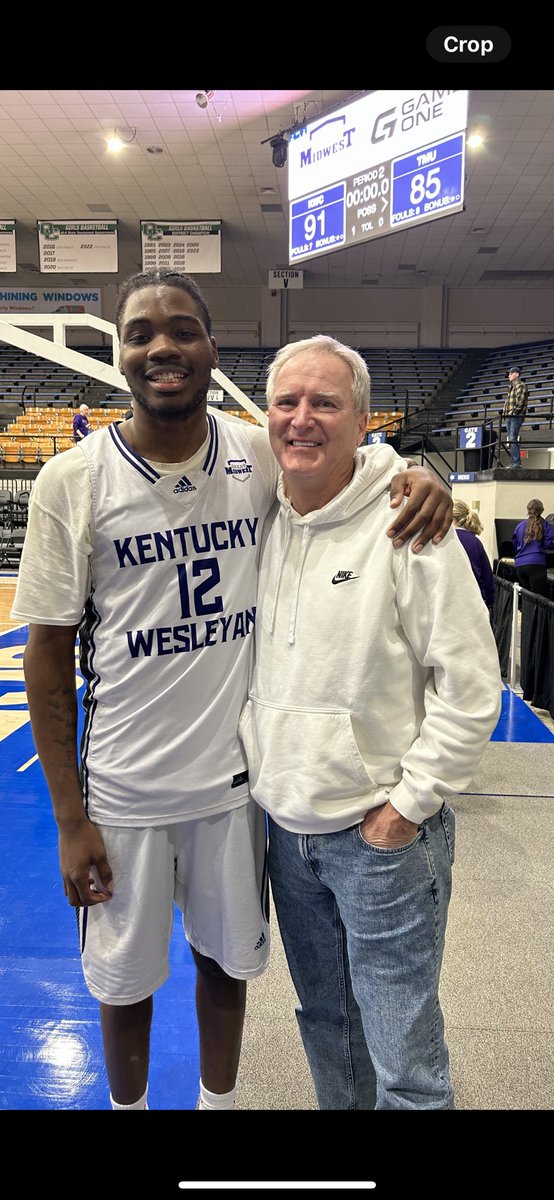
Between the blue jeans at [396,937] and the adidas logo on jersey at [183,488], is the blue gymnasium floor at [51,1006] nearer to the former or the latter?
the blue jeans at [396,937]

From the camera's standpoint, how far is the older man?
107cm

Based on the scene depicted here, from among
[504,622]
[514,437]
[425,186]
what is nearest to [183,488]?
[504,622]

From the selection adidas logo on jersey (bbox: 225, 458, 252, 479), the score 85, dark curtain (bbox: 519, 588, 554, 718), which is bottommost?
dark curtain (bbox: 519, 588, 554, 718)

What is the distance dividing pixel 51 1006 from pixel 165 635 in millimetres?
1417

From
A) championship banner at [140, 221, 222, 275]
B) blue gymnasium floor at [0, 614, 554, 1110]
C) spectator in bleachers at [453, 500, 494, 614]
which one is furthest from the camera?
championship banner at [140, 221, 222, 275]

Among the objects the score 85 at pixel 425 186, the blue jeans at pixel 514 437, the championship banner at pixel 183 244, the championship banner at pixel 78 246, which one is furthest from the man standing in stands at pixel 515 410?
the championship banner at pixel 78 246

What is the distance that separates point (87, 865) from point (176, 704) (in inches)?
13.2

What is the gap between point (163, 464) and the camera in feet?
4.17

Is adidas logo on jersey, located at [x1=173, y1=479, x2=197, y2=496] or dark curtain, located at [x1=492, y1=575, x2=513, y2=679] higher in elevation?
adidas logo on jersey, located at [x1=173, y1=479, x2=197, y2=496]

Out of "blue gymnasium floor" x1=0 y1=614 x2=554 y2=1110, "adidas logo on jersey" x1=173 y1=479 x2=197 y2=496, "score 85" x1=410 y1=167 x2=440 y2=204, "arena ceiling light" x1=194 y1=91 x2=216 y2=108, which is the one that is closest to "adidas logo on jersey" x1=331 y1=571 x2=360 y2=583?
"adidas logo on jersey" x1=173 y1=479 x2=197 y2=496

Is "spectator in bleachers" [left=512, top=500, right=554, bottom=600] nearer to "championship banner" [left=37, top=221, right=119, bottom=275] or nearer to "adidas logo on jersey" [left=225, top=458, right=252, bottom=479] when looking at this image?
"adidas logo on jersey" [left=225, top=458, right=252, bottom=479]

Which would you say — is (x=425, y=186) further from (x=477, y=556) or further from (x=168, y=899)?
(x=168, y=899)

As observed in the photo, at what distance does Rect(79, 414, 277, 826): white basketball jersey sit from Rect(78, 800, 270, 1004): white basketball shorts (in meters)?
0.06

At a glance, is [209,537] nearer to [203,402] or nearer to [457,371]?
[203,402]
